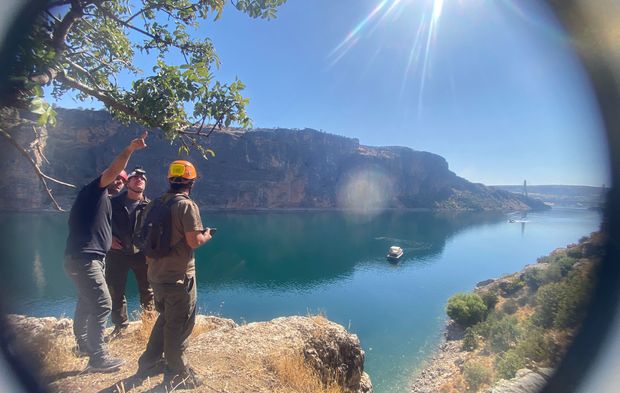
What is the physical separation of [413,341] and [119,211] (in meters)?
19.3

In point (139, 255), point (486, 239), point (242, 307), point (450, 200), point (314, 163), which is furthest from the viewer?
point (450, 200)

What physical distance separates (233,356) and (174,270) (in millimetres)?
1669

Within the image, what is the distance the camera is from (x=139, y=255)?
4.17 m

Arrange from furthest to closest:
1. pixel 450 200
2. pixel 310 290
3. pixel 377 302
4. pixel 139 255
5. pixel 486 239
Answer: pixel 450 200
pixel 486 239
pixel 310 290
pixel 377 302
pixel 139 255

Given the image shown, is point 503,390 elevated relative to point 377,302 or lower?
elevated

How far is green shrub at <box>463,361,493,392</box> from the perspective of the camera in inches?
436

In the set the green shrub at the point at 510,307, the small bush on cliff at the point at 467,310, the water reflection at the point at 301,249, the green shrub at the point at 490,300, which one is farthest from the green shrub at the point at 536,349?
the water reflection at the point at 301,249

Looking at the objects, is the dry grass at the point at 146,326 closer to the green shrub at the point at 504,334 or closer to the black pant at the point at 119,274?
the black pant at the point at 119,274

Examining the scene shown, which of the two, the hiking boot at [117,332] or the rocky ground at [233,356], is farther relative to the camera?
the hiking boot at [117,332]

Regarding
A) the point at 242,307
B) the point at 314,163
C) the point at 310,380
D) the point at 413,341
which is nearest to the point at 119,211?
the point at 310,380

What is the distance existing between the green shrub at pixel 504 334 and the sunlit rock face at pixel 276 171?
5625 centimetres

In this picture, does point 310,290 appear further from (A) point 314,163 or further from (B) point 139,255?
(A) point 314,163

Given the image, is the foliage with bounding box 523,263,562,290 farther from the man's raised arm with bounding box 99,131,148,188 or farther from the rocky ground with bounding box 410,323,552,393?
the man's raised arm with bounding box 99,131,148,188

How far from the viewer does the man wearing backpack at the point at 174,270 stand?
2557mm
